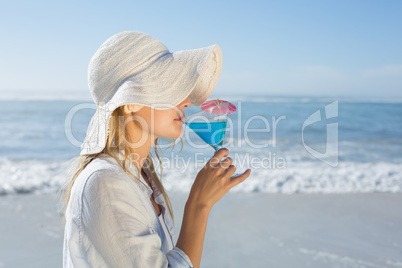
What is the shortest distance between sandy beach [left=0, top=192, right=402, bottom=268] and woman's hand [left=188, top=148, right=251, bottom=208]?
228 centimetres

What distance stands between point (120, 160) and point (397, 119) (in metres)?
17.7

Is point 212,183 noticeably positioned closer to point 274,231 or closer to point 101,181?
point 101,181

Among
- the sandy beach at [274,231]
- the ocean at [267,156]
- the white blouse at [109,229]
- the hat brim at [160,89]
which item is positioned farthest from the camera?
the ocean at [267,156]

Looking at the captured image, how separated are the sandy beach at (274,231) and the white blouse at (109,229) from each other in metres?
2.41

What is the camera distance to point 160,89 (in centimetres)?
128

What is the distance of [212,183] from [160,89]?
369 millimetres

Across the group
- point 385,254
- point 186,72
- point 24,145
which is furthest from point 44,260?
point 24,145

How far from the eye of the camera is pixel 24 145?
32.2ft

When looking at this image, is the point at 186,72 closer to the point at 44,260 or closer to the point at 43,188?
the point at 44,260

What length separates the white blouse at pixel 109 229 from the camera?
105cm

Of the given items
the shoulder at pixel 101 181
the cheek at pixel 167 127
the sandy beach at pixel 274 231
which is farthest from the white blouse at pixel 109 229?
the sandy beach at pixel 274 231

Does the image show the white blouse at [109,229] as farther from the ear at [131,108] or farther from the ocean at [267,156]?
the ocean at [267,156]

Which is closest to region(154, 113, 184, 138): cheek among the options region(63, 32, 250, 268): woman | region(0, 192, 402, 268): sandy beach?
region(63, 32, 250, 268): woman

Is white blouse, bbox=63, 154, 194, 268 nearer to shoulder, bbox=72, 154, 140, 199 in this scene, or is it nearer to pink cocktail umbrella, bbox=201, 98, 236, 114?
shoulder, bbox=72, 154, 140, 199
